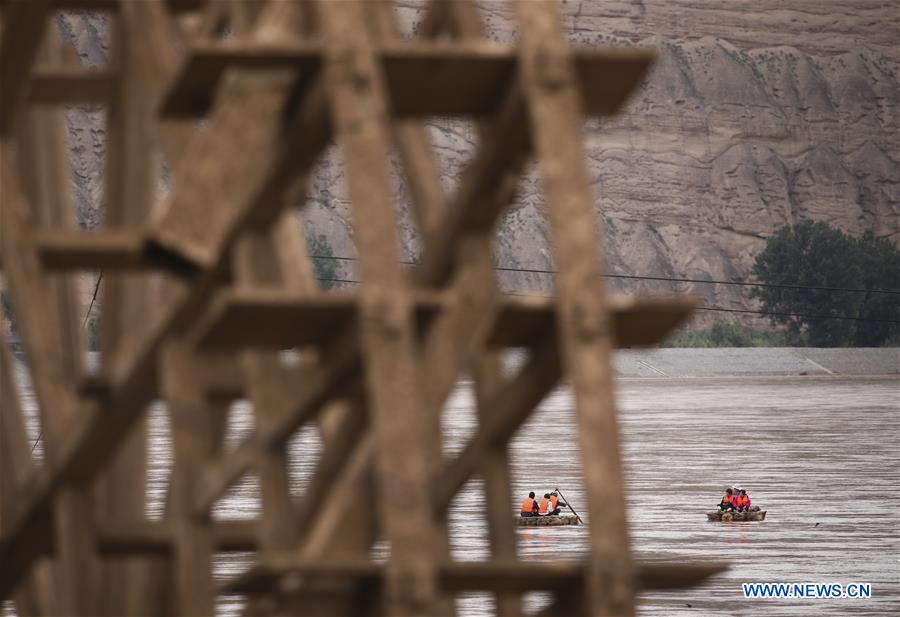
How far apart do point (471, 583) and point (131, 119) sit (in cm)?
374

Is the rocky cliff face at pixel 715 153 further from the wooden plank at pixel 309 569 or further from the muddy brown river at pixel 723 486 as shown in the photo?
the wooden plank at pixel 309 569

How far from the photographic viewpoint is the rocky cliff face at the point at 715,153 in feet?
378

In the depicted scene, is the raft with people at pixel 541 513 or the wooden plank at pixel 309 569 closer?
the wooden plank at pixel 309 569

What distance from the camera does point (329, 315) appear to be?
5.47m

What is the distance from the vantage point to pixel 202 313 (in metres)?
6.20

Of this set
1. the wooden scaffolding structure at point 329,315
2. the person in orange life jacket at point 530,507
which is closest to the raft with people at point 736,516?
the person in orange life jacket at point 530,507

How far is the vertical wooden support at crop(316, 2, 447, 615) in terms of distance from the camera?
502cm

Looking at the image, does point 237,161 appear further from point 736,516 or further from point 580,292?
point 736,516

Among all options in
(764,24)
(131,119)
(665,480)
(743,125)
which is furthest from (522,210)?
(131,119)

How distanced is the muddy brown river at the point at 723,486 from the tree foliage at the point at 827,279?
150 feet

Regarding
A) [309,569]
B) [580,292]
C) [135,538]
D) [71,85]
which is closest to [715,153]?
[71,85]

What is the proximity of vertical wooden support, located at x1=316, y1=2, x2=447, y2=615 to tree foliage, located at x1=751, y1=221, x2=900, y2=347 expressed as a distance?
106m

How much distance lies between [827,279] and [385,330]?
108744mm

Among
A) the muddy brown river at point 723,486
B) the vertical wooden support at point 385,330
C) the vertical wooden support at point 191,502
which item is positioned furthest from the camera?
the muddy brown river at point 723,486
